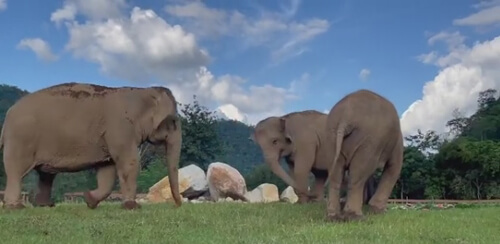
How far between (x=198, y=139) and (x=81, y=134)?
2858cm

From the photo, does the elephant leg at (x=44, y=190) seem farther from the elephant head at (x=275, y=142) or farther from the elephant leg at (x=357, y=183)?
the elephant leg at (x=357, y=183)

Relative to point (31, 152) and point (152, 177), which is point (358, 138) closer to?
point (31, 152)

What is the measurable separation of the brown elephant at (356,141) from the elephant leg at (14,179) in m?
5.35

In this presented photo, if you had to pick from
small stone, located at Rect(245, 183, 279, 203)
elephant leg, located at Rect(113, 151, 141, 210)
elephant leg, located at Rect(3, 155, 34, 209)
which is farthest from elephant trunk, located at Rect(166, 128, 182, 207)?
small stone, located at Rect(245, 183, 279, 203)

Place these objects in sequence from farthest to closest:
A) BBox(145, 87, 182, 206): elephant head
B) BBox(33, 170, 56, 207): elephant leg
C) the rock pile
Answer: the rock pile → BBox(33, 170, 56, 207): elephant leg → BBox(145, 87, 182, 206): elephant head

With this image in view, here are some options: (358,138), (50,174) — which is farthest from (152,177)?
(358,138)

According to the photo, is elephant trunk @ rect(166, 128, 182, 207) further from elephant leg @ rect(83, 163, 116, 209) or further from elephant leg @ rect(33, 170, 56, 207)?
elephant leg @ rect(33, 170, 56, 207)

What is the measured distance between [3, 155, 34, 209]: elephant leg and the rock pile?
10.9m

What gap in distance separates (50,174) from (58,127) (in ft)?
4.85

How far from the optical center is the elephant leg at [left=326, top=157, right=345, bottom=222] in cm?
978

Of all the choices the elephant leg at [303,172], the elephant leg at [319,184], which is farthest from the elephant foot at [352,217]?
the elephant leg at [319,184]

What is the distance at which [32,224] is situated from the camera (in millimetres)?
8781

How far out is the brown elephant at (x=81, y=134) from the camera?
12086mm

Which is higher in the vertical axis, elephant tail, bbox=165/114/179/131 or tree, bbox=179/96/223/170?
tree, bbox=179/96/223/170
